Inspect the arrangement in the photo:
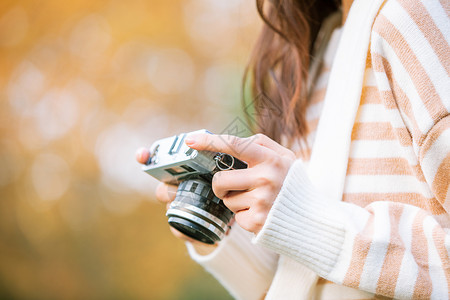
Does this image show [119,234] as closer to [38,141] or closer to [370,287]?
[38,141]

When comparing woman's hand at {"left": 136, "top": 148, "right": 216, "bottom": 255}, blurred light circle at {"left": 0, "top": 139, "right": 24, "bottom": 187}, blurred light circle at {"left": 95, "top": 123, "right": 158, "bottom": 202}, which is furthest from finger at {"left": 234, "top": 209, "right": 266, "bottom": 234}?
blurred light circle at {"left": 0, "top": 139, "right": 24, "bottom": 187}

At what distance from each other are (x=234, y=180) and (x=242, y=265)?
0.76ft

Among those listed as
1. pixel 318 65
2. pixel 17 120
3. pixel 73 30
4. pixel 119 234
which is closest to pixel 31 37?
pixel 73 30

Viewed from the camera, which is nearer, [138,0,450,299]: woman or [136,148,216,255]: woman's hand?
[138,0,450,299]: woman

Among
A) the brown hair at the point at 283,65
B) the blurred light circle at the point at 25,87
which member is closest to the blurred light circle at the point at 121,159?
the blurred light circle at the point at 25,87

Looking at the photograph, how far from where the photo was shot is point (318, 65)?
0.66m

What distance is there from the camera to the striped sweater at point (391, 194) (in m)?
0.40

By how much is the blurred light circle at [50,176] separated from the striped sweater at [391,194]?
1.84 m

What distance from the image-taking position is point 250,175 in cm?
41

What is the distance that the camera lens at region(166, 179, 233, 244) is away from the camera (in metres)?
0.46

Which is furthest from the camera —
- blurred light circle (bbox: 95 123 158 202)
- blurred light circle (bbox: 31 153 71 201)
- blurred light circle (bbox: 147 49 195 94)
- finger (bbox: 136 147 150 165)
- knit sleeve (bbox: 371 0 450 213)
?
blurred light circle (bbox: 31 153 71 201)

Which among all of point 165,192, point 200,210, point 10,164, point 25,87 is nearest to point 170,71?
point 25,87

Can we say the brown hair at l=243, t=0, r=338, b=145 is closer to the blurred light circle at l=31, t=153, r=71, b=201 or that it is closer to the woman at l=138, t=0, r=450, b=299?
the woman at l=138, t=0, r=450, b=299

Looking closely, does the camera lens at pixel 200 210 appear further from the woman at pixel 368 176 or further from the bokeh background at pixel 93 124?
the bokeh background at pixel 93 124
